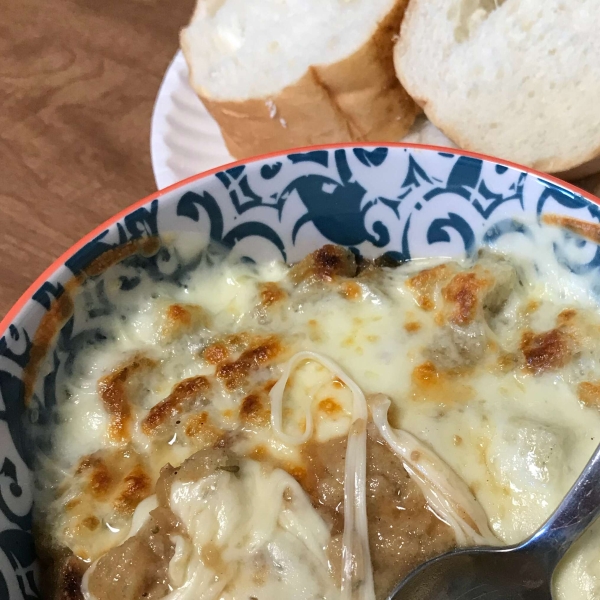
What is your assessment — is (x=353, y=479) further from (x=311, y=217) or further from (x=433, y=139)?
(x=433, y=139)

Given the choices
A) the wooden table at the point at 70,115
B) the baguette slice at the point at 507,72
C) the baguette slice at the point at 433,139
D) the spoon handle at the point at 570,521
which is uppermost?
the baguette slice at the point at 507,72

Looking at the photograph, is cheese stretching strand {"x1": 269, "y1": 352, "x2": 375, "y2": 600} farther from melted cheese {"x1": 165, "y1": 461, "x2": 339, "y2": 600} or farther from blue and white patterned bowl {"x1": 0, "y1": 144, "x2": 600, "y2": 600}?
blue and white patterned bowl {"x1": 0, "y1": 144, "x2": 600, "y2": 600}

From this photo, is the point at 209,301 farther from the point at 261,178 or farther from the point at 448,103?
the point at 448,103

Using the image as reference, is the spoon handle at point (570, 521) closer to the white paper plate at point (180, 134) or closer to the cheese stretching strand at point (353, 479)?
the cheese stretching strand at point (353, 479)

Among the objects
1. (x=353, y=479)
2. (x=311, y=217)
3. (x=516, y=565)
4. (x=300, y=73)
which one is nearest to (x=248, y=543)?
(x=353, y=479)

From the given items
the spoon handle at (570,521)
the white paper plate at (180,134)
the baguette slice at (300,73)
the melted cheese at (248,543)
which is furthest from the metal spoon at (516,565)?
the white paper plate at (180,134)

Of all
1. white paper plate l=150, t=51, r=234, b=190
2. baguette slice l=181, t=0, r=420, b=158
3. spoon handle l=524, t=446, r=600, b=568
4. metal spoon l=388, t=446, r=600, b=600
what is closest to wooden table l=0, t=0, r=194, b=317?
white paper plate l=150, t=51, r=234, b=190

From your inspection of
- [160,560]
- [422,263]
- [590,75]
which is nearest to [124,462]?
[160,560]
